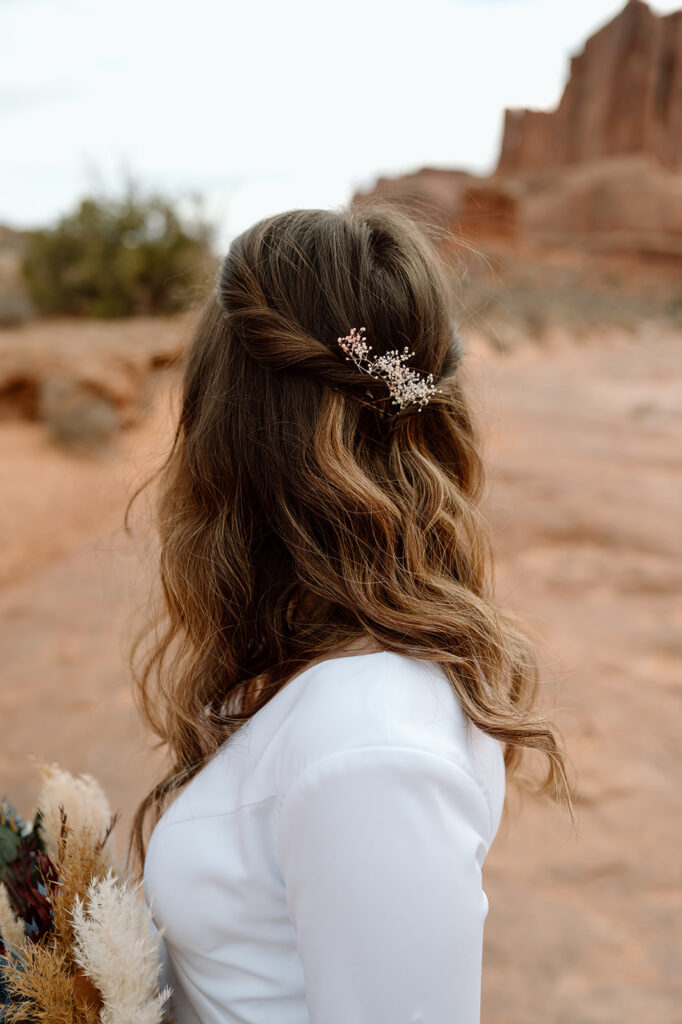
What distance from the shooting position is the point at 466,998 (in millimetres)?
865

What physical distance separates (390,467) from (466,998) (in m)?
0.70

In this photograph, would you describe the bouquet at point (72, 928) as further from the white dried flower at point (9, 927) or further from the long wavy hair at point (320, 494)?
the long wavy hair at point (320, 494)

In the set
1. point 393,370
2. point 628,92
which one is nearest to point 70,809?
point 393,370

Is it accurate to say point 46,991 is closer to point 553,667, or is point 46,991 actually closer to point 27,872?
point 27,872

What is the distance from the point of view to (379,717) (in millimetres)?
838

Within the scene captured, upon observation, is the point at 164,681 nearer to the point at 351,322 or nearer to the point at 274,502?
the point at 274,502

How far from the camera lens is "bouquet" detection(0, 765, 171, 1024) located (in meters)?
0.95

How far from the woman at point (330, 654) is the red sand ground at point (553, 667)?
0.44m

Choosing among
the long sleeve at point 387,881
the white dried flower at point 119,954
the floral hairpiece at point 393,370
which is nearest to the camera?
the long sleeve at point 387,881

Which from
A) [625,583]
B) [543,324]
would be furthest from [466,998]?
[543,324]

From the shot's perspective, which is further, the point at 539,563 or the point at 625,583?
the point at 539,563

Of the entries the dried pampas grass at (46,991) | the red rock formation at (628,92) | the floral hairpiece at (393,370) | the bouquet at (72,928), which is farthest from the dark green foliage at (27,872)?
the red rock formation at (628,92)

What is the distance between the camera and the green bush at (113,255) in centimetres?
898

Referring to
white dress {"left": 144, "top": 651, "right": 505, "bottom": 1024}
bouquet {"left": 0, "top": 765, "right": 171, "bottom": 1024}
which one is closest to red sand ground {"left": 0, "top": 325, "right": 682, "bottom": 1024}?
bouquet {"left": 0, "top": 765, "right": 171, "bottom": 1024}
